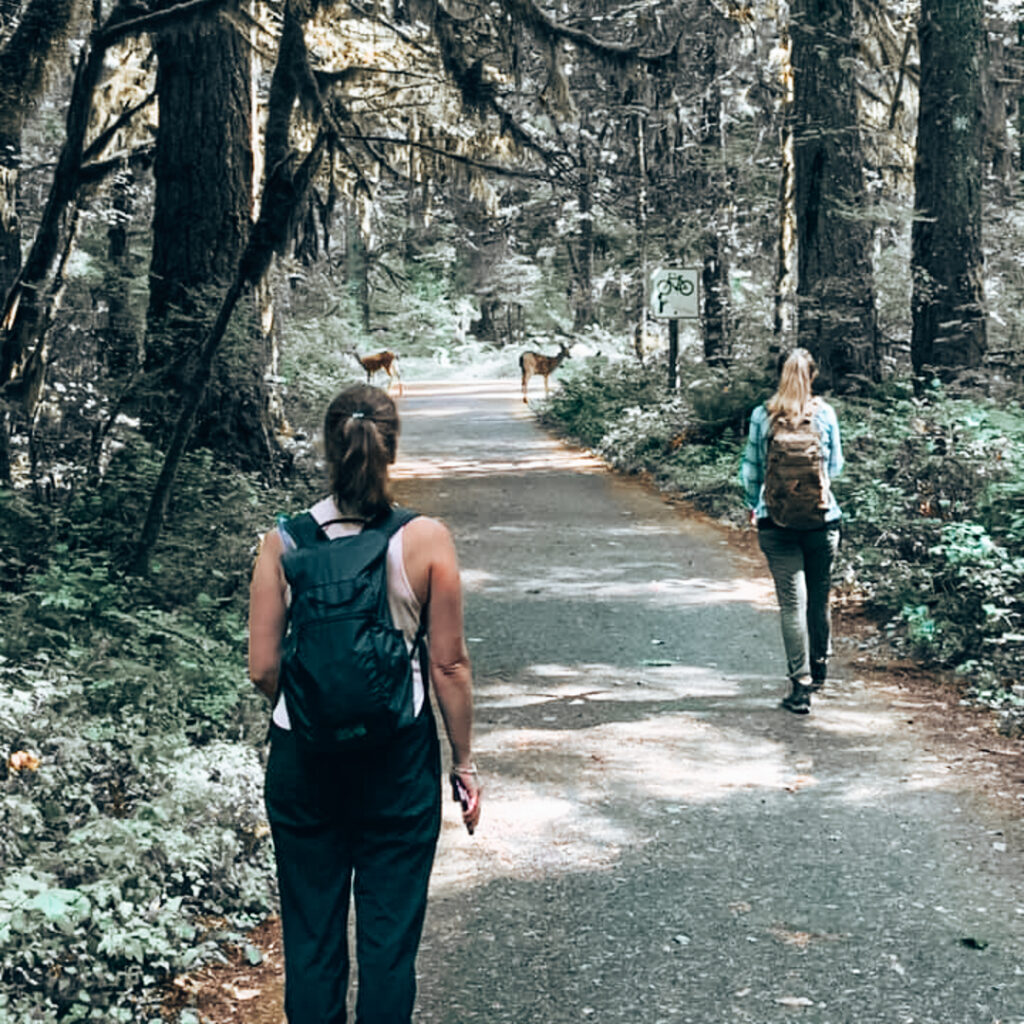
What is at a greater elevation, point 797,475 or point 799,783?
point 797,475

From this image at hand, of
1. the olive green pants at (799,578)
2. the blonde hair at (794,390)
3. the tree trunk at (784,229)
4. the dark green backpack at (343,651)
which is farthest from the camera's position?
the tree trunk at (784,229)

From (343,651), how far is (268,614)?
330 millimetres

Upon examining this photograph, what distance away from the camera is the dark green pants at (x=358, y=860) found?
11.3 ft

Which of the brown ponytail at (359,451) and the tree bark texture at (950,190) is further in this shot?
the tree bark texture at (950,190)

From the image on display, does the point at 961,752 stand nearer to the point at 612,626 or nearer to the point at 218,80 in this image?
the point at 612,626

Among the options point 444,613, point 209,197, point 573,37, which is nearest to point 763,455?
point 573,37

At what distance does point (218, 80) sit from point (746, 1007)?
450 inches

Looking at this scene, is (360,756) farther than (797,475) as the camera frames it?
No

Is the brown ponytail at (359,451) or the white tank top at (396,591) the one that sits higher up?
the brown ponytail at (359,451)

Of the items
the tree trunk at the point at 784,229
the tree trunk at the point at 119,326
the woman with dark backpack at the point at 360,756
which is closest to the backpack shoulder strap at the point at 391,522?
the woman with dark backpack at the point at 360,756

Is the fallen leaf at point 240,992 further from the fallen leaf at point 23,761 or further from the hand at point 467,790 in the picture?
the hand at point 467,790

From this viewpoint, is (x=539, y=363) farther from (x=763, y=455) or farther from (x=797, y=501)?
(x=797, y=501)

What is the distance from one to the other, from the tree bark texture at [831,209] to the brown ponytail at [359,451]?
13062 mm

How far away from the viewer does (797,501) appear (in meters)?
7.96
